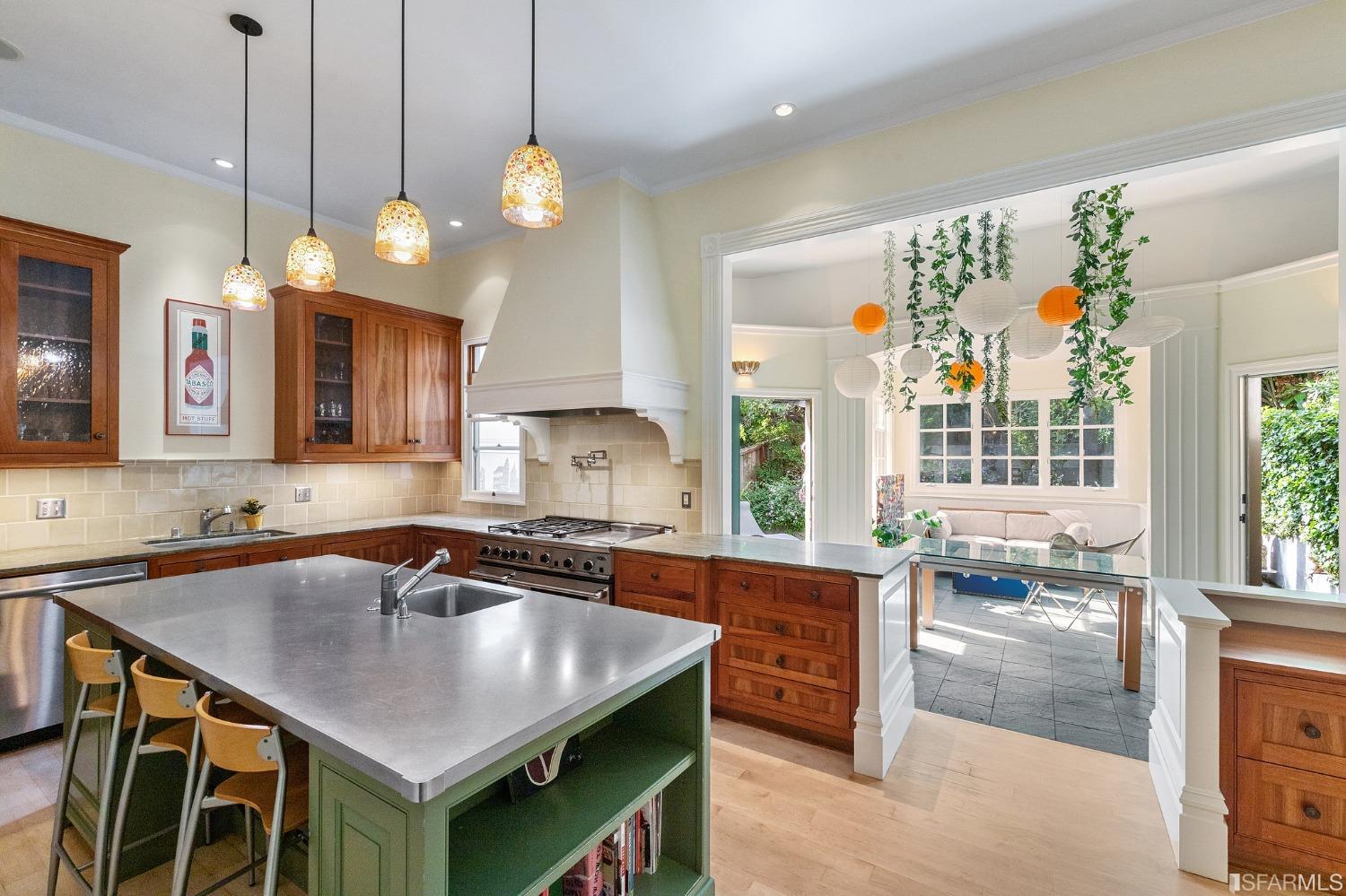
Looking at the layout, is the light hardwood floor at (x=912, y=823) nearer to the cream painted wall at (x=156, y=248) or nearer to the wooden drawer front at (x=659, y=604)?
the wooden drawer front at (x=659, y=604)

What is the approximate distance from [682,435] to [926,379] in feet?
17.0

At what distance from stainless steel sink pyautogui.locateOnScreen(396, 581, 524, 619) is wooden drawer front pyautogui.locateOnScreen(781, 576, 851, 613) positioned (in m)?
1.28

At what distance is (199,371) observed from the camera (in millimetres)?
3752

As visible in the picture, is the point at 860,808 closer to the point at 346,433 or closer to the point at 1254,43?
the point at 1254,43

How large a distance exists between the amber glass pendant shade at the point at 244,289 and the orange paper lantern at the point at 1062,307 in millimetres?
3629

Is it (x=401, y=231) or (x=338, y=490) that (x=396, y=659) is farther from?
(x=338, y=490)

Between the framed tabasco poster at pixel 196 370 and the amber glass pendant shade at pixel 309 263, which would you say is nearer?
the amber glass pendant shade at pixel 309 263

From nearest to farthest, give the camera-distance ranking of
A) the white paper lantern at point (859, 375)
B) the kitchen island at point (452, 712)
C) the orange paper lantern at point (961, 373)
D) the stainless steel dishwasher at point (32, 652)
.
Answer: the kitchen island at point (452, 712)
the stainless steel dishwasher at point (32, 652)
the orange paper lantern at point (961, 373)
the white paper lantern at point (859, 375)

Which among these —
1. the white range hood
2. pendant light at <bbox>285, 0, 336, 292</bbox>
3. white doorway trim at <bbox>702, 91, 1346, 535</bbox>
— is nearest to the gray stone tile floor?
white doorway trim at <bbox>702, 91, 1346, 535</bbox>

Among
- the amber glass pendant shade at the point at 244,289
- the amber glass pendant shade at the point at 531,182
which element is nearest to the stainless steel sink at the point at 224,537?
the amber glass pendant shade at the point at 244,289

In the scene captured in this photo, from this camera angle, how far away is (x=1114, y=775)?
258 centimetres

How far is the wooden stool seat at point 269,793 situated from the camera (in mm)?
1410

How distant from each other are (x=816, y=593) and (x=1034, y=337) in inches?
81.5

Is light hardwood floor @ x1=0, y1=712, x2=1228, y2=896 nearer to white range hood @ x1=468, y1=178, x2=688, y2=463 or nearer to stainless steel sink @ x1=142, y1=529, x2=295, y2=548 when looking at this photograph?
stainless steel sink @ x1=142, y1=529, x2=295, y2=548
